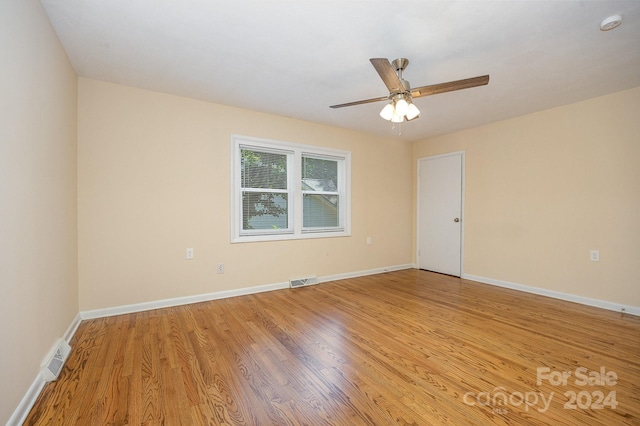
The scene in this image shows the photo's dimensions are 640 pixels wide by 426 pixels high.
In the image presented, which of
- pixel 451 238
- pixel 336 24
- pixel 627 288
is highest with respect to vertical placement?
pixel 336 24

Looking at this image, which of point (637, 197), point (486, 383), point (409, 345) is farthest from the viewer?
point (637, 197)

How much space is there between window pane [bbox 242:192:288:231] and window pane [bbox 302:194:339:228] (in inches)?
13.7

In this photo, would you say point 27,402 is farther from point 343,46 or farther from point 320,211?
point 320,211

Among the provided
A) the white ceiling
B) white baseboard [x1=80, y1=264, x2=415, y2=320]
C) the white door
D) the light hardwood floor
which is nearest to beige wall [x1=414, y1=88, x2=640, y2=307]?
the white door

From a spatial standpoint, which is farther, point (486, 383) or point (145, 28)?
point (145, 28)

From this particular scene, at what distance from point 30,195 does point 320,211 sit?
321cm

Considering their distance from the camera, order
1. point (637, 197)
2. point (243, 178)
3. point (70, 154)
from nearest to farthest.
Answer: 1. point (70, 154)
2. point (637, 197)
3. point (243, 178)

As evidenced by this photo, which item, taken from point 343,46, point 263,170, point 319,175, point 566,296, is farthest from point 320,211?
point 566,296

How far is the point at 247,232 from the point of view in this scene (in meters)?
3.66

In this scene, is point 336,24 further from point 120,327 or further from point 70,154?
point 120,327

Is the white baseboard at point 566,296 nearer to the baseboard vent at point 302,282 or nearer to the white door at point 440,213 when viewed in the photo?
the white door at point 440,213

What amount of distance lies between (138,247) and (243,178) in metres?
1.43

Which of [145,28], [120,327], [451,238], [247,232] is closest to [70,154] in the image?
[145,28]

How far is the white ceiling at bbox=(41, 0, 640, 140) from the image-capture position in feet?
5.86
